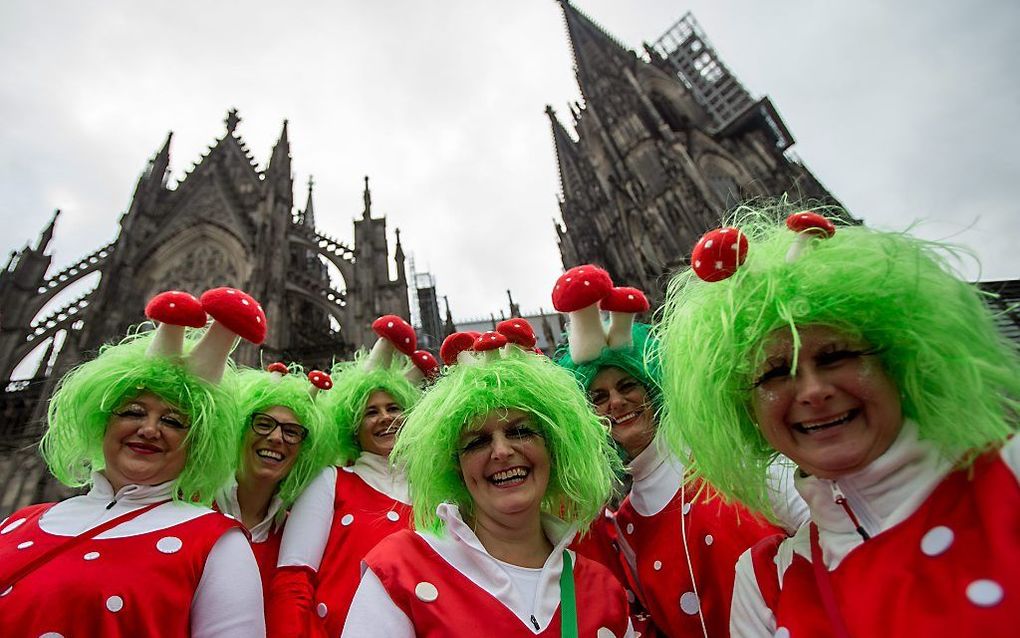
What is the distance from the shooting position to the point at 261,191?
61.2 ft

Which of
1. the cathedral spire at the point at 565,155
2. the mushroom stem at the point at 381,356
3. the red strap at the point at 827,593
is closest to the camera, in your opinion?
the red strap at the point at 827,593

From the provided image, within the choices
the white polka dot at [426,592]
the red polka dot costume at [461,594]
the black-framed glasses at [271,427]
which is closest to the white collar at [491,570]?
the red polka dot costume at [461,594]

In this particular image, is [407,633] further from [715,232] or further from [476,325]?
[476,325]

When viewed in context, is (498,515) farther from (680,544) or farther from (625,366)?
(625,366)

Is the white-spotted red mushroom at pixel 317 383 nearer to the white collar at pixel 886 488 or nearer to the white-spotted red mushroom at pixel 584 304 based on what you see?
the white-spotted red mushroom at pixel 584 304

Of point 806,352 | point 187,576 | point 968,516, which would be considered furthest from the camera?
point 187,576

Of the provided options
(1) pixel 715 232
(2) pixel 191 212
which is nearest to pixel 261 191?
(2) pixel 191 212

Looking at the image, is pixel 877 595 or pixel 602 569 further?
pixel 602 569

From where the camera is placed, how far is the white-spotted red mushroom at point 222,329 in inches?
80.2

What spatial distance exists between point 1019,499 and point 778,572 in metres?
0.71

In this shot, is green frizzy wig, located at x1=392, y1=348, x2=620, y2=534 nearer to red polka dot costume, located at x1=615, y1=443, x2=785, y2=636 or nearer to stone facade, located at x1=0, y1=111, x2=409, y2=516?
red polka dot costume, located at x1=615, y1=443, x2=785, y2=636

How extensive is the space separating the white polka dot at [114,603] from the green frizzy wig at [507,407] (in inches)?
36.9

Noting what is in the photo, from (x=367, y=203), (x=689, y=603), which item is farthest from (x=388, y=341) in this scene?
(x=367, y=203)

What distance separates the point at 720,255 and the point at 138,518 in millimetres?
2244
